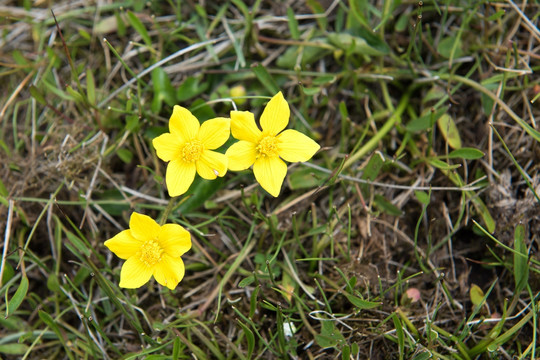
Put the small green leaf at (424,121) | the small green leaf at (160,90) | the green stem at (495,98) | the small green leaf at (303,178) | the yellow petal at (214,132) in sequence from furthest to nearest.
Answer: the small green leaf at (160,90)
the small green leaf at (303,178)
the small green leaf at (424,121)
the green stem at (495,98)
the yellow petal at (214,132)

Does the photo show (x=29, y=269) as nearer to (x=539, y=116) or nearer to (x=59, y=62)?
(x=59, y=62)

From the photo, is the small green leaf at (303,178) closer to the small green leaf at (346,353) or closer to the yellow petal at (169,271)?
the yellow petal at (169,271)

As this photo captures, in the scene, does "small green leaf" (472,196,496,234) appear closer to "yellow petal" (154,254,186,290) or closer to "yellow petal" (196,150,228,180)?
"yellow petal" (196,150,228,180)

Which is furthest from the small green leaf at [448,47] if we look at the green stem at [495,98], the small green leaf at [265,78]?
the small green leaf at [265,78]

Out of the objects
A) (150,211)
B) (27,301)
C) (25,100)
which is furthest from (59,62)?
(27,301)

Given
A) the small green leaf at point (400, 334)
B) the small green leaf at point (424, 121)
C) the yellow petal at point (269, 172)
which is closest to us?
the small green leaf at point (400, 334)

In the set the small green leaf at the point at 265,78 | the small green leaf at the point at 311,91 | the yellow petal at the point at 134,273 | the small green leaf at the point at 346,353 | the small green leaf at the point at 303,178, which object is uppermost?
the small green leaf at the point at 265,78
